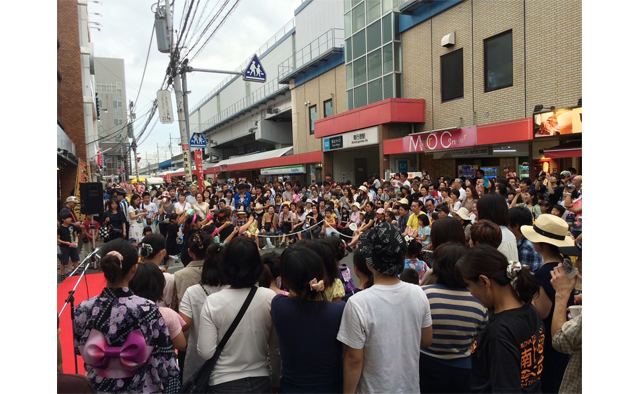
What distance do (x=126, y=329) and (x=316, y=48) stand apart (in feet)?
88.9

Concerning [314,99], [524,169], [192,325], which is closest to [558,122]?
[524,169]

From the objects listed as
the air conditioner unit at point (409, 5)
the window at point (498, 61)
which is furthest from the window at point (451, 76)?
the air conditioner unit at point (409, 5)

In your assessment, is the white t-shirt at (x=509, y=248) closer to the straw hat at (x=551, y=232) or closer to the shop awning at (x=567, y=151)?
the straw hat at (x=551, y=232)

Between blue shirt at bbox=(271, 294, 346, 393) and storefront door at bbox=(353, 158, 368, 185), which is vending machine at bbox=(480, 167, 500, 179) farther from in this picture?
blue shirt at bbox=(271, 294, 346, 393)

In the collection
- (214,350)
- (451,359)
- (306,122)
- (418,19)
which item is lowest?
(451,359)

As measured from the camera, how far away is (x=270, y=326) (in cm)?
253

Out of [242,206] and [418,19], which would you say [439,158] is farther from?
[242,206]

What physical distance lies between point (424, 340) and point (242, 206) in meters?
11.5

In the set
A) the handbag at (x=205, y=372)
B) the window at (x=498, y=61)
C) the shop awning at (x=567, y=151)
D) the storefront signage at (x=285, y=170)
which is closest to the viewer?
the handbag at (x=205, y=372)

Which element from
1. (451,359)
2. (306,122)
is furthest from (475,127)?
(306,122)

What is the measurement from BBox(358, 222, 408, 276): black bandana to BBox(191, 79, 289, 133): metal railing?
29499mm

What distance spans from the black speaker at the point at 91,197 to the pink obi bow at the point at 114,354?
7828mm

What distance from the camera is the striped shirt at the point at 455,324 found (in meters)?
2.53

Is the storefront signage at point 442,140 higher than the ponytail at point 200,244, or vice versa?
the storefront signage at point 442,140
